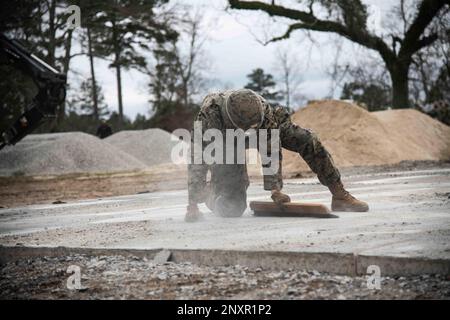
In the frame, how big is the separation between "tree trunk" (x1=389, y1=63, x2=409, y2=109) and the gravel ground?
16924 mm

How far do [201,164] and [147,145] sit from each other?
1720cm

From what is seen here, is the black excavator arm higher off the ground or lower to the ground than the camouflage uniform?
higher

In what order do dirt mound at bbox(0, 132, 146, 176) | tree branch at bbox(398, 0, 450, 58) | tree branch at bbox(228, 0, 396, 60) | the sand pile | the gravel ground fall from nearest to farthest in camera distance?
the gravel ground < dirt mound at bbox(0, 132, 146, 176) < tree branch at bbox(398, 0, 450, 58) < tree branch at bbox(228, 0, 396, 60) < the sand pile

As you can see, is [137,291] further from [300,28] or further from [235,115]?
[300,28]

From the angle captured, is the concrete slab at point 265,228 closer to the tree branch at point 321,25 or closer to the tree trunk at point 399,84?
the tree branch at point 321,25

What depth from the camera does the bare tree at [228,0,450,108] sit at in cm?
1838

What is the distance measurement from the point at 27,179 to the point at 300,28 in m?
10.4

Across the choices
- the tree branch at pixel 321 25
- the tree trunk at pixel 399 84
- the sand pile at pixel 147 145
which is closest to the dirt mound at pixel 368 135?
the tree trunk at pixel 399 84

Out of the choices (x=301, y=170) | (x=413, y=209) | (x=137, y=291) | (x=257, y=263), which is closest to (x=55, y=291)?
(x=137, y=291)

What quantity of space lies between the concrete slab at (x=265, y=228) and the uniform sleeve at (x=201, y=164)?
281mm

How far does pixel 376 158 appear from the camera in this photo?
45.8 ft

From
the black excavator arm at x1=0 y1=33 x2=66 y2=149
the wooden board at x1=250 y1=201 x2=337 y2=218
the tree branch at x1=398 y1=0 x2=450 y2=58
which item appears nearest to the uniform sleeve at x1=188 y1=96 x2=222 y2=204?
the wooden board at x1=250 y1=201 x2=337 y2=218

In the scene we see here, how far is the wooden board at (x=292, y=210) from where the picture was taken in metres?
4.98

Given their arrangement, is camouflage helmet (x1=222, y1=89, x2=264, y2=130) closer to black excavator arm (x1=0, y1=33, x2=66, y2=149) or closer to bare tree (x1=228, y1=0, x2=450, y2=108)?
black excavator arm (x1=0, y1=33, x2=66, y2=149)
